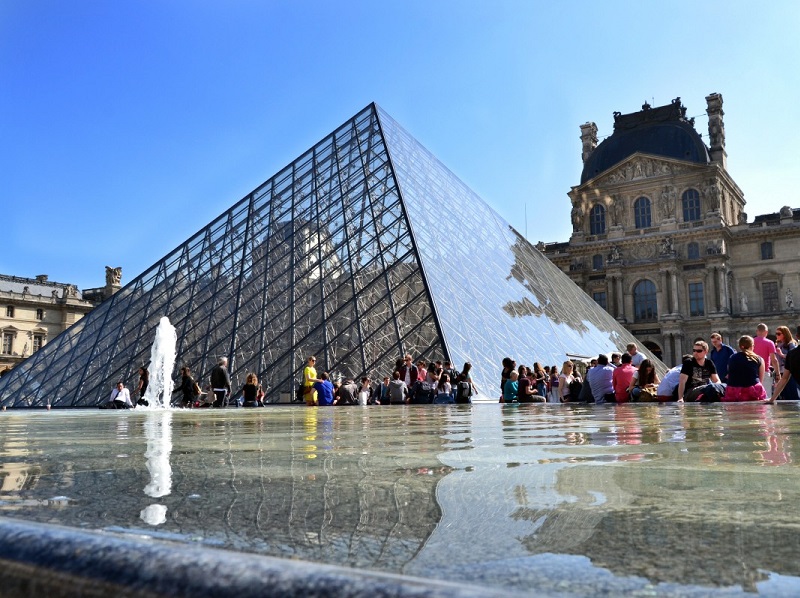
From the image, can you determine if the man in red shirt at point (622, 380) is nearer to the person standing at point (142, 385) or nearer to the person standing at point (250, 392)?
the person standing at point (250, 392)

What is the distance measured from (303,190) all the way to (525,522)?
18678 millimetres

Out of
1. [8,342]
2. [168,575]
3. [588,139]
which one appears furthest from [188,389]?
[8,342]

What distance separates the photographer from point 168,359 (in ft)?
52.7

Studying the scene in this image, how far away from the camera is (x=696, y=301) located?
41.4 m

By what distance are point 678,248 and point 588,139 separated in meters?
11.7

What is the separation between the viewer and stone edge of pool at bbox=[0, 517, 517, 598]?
1.59ft

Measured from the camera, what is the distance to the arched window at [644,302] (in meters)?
42.1

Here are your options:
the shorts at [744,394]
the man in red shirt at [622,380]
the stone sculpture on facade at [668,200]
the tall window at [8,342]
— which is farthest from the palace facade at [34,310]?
the shorts at [744,394]

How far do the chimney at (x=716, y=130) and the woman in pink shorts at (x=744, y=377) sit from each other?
40.8 m

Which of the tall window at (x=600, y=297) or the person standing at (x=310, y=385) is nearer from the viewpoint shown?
the person standing at (x=310, y=385)

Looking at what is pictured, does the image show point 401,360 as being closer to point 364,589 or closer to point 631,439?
point 631,439

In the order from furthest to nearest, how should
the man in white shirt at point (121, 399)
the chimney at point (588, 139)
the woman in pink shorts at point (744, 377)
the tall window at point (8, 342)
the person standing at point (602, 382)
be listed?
1. the tall window at point (8, 342)
2. the chimney at point (588, 139)
3. the man in white shirt at point (121, 399)
4. the person standing at point (602, 382)
5. the woman in pink shorts at point (744, 377)

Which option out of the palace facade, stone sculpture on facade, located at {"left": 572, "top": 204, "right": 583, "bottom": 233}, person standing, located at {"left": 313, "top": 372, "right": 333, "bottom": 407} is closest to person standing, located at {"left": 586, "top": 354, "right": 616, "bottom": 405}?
person standing, located at {"left": 313, "top": 372, "right": 333, "bottom": 407}

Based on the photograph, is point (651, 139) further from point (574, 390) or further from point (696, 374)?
point (696, 374)
